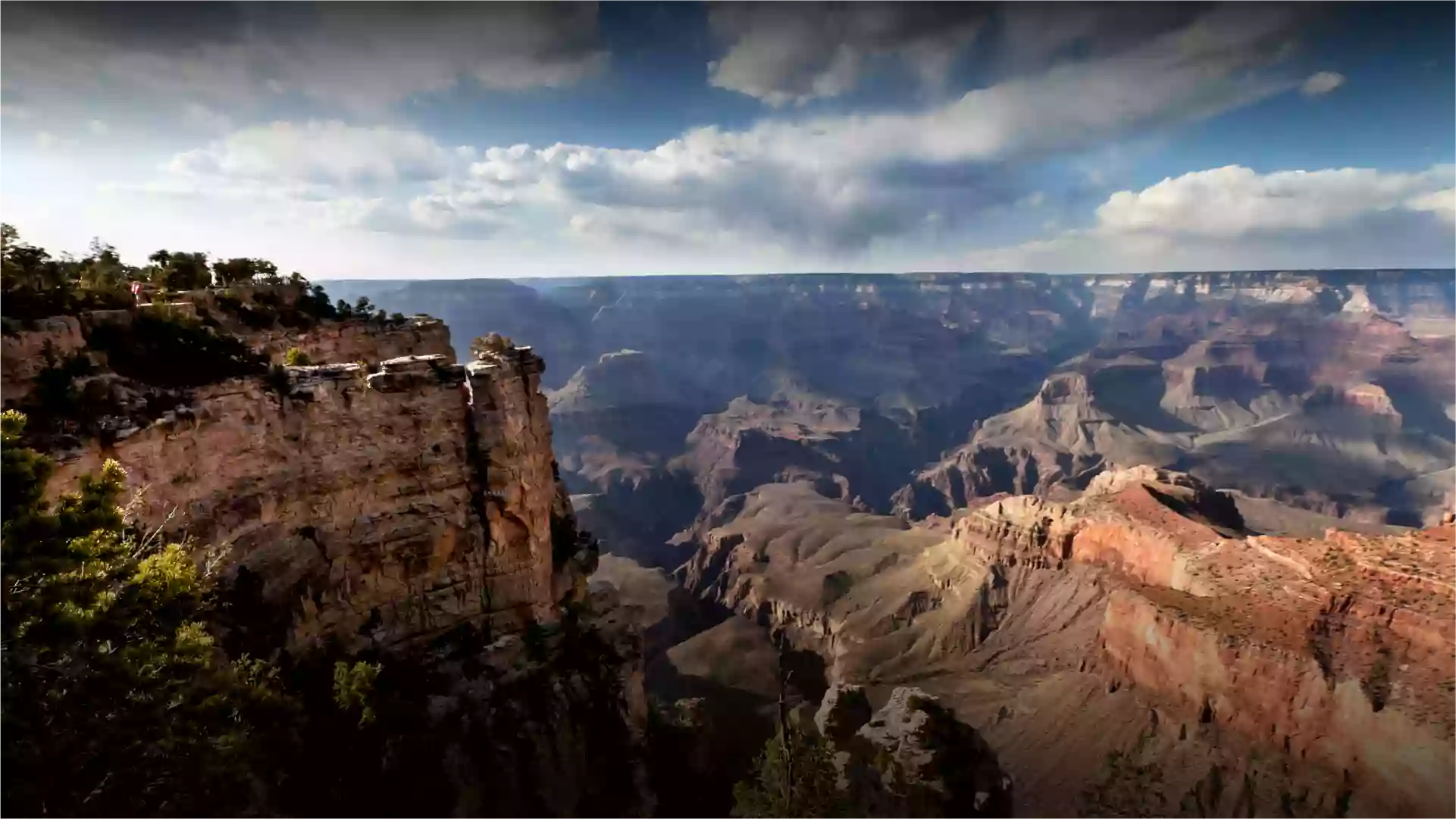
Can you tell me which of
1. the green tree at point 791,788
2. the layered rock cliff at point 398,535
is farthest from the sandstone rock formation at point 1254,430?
the layered rock cliff at point 398,535

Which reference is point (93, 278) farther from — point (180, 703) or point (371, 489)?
point (180, 703)

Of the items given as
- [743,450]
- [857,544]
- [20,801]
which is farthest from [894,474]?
[20,801]

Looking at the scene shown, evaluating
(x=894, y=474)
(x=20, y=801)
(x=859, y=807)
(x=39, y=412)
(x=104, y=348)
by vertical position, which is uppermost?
(x=104, y=348)

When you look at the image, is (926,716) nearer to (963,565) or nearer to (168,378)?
(168,378)

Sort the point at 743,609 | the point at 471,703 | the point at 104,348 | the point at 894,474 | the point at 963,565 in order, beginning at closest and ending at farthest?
the point at 104,348 < the point at 471,703 < the point at 963,565 < the point at 743,609 < the point at 894,474

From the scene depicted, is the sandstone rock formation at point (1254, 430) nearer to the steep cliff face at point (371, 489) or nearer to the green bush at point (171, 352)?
the steep cliff face at point (371, 489)
